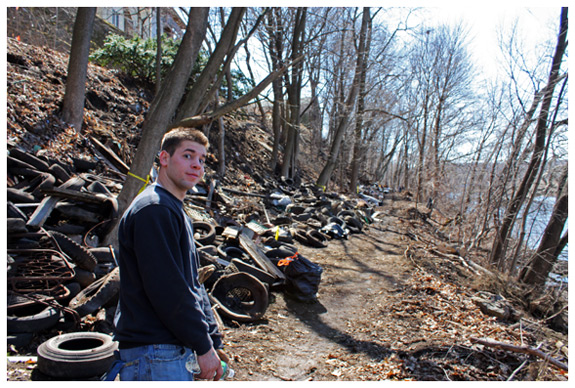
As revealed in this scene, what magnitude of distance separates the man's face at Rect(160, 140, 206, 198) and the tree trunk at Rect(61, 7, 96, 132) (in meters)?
9.94

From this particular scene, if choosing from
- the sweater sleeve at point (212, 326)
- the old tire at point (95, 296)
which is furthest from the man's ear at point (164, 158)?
the old tire at point (95, 296)

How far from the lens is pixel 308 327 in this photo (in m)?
5.35

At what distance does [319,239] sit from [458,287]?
12.9 feet

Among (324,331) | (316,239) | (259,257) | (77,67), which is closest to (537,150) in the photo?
(316,239)

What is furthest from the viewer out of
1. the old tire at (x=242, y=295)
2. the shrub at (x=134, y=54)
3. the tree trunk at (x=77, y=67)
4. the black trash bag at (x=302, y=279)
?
the shrub at (x=134, y=54)

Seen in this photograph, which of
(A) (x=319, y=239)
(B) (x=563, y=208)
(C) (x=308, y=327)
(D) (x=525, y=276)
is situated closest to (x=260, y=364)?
(C) (x=308, y=327)

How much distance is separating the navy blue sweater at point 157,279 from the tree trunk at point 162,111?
15.8 feet

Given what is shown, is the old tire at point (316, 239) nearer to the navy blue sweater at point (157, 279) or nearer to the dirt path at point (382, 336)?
the dirt path at point (382, 336)

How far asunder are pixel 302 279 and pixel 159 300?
4.65 metres

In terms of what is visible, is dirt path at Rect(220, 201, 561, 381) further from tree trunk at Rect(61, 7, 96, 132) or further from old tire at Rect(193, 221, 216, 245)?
tree trunk at Rect(61, 7, 96, 132)

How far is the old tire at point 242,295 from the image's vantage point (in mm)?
5371

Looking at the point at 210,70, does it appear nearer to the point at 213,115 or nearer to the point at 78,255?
the point at 213,115

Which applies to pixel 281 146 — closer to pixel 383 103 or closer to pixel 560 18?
pixel 383 103

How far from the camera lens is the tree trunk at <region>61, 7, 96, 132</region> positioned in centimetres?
1037
